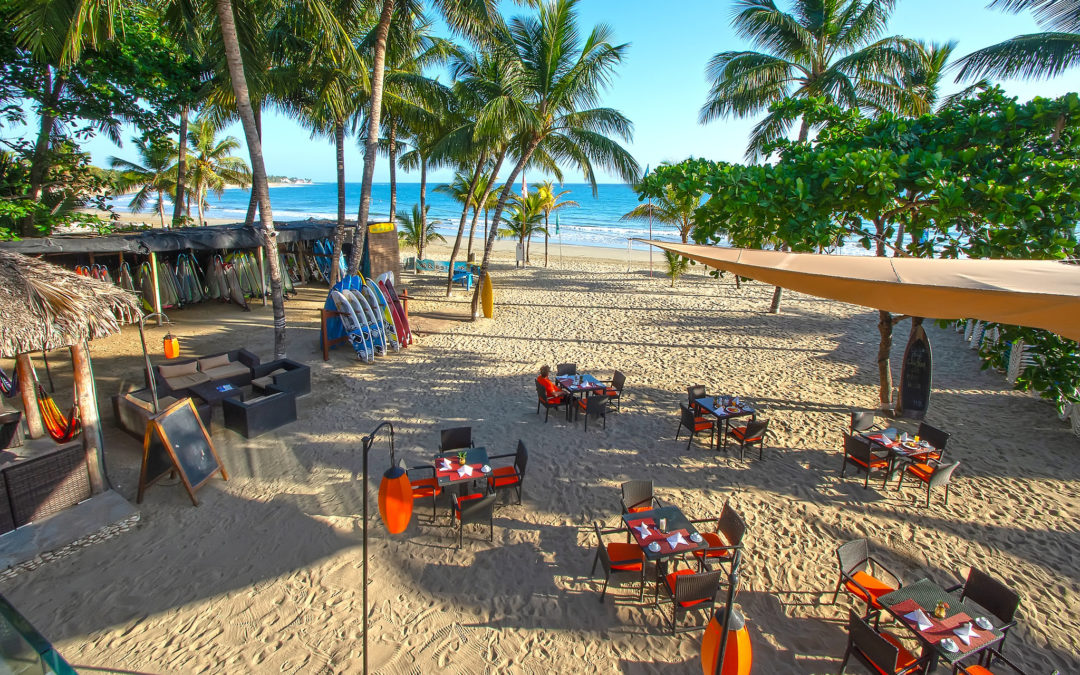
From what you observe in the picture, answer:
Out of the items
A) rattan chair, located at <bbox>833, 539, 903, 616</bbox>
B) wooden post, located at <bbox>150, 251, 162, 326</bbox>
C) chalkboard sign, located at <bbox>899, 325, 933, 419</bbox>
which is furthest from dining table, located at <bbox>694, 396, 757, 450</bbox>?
wooden post, located at <bbox>150, 251, 162, 326</bbox>

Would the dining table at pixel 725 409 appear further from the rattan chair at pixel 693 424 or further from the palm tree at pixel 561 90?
the palm tree at pixel 561 90

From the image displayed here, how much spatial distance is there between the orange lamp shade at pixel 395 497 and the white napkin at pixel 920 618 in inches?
160

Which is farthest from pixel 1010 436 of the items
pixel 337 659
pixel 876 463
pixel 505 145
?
pixel 505 145

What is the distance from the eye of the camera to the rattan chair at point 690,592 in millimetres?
4477

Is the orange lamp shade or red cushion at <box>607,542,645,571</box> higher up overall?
the orange lamp shade

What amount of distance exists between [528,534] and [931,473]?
499 cm

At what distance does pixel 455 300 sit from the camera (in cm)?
1764

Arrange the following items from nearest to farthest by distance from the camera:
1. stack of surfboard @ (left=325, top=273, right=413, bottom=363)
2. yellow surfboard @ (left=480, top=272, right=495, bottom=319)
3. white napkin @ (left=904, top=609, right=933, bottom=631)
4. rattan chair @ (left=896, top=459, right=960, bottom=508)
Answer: white napkin @ (left=904, top=609, right=933, bottom=631)
rattan chair @ (left=896, top=459, right=960, bottom=508)
stack of surfboard @ (left=325, top=273, right=413, bottom=363)
yellow surfboard @ (left=480, top=272, right=495, bottom=319)

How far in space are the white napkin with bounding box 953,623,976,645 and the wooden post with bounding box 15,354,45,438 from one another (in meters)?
10.7

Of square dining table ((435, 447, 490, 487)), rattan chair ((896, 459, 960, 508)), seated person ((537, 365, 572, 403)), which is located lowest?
rattan chair ((896, 459, 960, 508))

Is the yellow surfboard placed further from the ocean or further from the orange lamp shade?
the orange lamp shade

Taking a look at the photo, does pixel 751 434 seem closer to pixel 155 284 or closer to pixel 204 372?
pixel 204 372

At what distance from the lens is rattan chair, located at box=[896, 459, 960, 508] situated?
6309 mm

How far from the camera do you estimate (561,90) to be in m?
12.4
